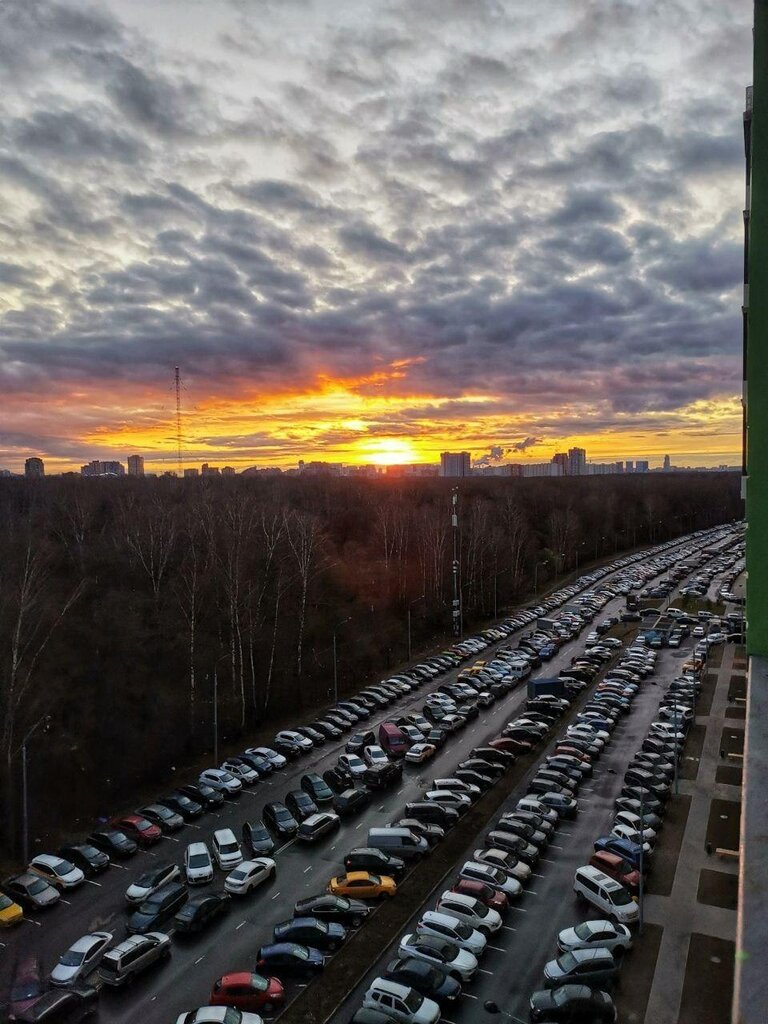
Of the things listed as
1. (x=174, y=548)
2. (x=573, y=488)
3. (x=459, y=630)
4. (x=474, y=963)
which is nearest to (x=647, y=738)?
(x=474, y=963)

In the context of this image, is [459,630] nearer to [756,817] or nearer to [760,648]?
[760,648]

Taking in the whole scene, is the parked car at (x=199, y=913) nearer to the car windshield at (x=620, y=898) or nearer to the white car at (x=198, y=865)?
the white car at (x=198, y=865)

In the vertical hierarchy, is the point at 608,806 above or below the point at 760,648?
below

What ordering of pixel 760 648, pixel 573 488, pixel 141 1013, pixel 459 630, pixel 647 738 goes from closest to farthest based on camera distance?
pixel 141 1013 < pixel 760 648 < pixel 647 738 < pixel 459 630 < pixel 573 488

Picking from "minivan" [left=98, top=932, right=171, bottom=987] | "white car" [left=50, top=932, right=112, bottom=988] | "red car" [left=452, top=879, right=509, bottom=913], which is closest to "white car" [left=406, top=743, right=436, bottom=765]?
"red car" [left=452, top=879, right=509, bottom=913]

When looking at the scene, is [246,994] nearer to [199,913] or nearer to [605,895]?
[199,913]

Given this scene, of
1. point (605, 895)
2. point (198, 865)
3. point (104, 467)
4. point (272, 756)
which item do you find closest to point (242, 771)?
point (272, 756)
